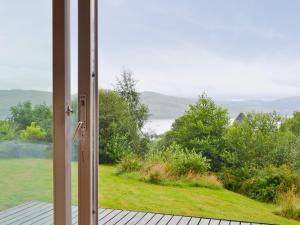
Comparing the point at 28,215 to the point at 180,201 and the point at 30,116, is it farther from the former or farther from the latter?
the point at 180,201

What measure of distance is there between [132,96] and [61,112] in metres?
1.13

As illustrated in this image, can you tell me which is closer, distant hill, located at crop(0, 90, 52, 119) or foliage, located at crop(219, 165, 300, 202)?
distant hill, located at crop(0, 90, 52, 119)

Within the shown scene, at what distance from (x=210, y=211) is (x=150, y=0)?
1.64 metres

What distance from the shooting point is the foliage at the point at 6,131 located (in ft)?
4.66

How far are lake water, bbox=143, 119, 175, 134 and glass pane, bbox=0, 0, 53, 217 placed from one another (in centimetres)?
110

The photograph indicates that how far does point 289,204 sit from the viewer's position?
215 centimetres

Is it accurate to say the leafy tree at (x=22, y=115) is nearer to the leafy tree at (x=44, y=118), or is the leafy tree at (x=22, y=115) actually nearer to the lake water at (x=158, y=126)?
the leafy tree at (x=44, y=118)

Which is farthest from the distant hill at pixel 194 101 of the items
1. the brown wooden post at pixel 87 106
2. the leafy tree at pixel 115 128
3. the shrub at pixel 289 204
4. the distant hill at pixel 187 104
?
the brown wooden post at pixel 87 106

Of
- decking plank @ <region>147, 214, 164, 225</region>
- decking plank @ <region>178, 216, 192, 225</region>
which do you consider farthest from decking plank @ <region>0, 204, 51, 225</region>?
decking plank @ <region>178, 216, 192, 225</region>

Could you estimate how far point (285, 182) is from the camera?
209cm

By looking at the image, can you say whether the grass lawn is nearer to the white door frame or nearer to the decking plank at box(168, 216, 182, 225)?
the decking plank at box(168, 216, 182, 225)

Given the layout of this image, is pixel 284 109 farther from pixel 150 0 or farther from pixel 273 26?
A: pixel 150 0

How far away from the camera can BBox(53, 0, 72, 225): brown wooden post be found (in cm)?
132

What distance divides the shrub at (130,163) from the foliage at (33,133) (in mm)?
1122
